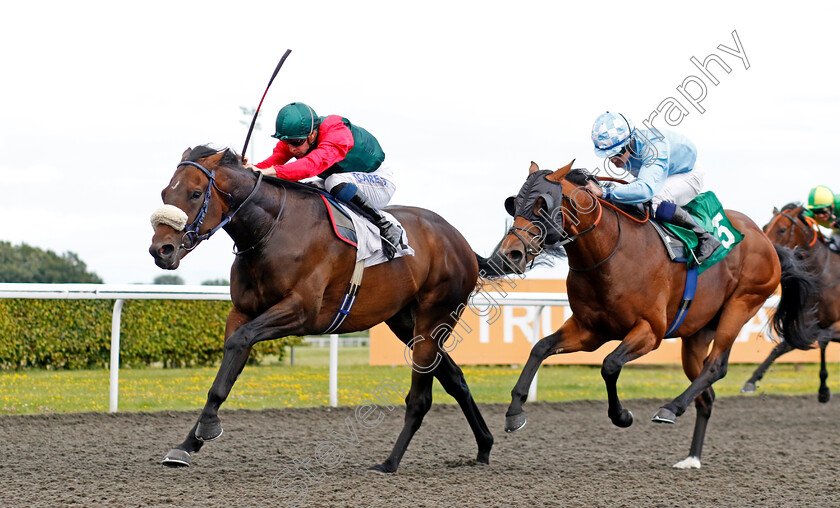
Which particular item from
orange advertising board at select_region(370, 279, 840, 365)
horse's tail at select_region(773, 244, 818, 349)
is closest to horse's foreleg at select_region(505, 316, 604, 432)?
horse's tail at select_region(773, 244, 818, 349)

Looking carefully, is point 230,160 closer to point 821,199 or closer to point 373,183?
point 373,183

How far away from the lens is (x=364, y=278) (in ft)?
15.1

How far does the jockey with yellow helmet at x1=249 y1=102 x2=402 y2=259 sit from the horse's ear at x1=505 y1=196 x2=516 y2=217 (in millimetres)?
590

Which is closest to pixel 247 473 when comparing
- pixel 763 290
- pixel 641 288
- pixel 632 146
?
pixel 641 288

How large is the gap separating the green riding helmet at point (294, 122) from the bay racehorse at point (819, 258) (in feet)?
15.6

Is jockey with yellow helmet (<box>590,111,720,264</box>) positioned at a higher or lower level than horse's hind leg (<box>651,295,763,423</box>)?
higher

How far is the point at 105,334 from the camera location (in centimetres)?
886

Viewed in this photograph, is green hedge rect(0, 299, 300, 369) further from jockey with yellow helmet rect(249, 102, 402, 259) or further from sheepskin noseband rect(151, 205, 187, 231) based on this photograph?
sheepskin noseband rect(151, 205, 187, 231)

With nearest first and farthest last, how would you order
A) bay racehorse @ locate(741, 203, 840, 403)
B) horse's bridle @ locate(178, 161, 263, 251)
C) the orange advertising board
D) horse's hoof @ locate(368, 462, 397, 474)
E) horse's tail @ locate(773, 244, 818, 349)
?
horse's bridle @ locate(178, 161, 263, 251)
horse's hoof @ locate(368, 462, 397, 474)
horse's tail @ locate(773, 244, 818, 349)
bay racehorse @ locate(741, 203, 840, 403)
the orange advertising board

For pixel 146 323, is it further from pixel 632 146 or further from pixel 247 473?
pixel 632 146

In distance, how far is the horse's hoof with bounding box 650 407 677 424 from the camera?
4594 mm

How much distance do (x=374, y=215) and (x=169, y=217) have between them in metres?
1.22

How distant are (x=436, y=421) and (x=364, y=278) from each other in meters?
2.80

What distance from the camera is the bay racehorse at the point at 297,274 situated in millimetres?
3936
